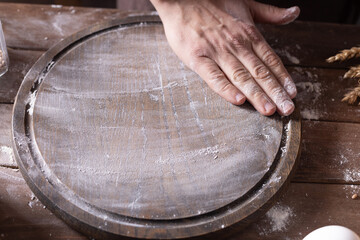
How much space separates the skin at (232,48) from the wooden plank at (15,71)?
1.40 feet

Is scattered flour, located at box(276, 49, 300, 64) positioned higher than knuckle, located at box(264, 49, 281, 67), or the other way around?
knuckle, located at box(264, 49, 281, 67)

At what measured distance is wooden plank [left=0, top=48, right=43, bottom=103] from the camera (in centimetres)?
106

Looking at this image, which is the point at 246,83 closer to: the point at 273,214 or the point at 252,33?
the point at 252,33

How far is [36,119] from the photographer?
36.7 inches

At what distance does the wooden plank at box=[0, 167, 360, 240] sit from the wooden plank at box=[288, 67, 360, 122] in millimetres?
232

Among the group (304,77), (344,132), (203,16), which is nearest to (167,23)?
(203,16)

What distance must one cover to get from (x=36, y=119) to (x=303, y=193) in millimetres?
689

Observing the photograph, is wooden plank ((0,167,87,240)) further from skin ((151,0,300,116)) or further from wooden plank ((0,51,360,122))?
skin ((151,0,300,116))

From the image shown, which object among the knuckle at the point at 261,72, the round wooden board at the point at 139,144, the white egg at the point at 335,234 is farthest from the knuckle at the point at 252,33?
the white egg at the point at 335,234

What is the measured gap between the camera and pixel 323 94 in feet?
3.75

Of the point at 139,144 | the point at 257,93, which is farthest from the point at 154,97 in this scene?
the point at 257,93

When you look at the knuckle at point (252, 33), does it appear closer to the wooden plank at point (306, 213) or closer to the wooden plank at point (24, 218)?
the wooden plank at point (306, 213)

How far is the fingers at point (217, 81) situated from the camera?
996mm

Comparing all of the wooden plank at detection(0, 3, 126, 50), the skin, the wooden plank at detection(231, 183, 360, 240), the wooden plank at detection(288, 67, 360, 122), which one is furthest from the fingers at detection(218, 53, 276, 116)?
the wooden plank at detection(0, 3, 126, 50)
